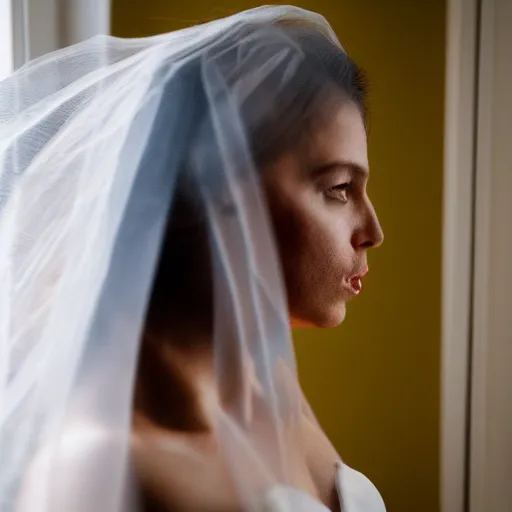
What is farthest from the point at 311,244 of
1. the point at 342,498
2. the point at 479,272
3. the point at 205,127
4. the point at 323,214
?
the point at 479,272

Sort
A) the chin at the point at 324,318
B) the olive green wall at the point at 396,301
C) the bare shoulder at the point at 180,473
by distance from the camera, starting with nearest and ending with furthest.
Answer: the bare shoulder at the point at 180,473, the chin at the point at 324,318, the olive green wall at the point at 396,301

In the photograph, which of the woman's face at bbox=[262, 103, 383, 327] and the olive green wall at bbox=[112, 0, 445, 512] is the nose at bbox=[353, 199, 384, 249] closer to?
the woman's face at bbox=[262, 103, 383, 327]

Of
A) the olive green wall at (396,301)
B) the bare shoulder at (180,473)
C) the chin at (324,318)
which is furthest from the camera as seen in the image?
the olive green wall at (396,301)

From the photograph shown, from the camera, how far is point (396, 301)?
76cm

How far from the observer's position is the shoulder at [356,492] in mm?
592

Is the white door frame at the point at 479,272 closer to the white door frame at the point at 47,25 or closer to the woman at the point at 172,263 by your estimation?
the woman at the point at 172,263

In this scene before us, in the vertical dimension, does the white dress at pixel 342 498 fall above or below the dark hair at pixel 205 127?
below

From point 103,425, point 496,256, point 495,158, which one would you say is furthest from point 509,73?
point 103,425

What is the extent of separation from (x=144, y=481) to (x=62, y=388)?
0.31 feet

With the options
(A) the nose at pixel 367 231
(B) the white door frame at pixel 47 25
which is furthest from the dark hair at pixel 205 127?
(B) the white door frame at pixel 47 25

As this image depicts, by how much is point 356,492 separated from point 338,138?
33 centimetres

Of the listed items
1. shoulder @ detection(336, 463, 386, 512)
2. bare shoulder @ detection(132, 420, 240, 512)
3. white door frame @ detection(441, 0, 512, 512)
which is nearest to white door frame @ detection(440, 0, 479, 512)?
white door frame @ detection(441, 0, 512, 512)

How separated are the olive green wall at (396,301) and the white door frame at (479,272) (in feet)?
0.07

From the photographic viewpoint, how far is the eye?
56cm
